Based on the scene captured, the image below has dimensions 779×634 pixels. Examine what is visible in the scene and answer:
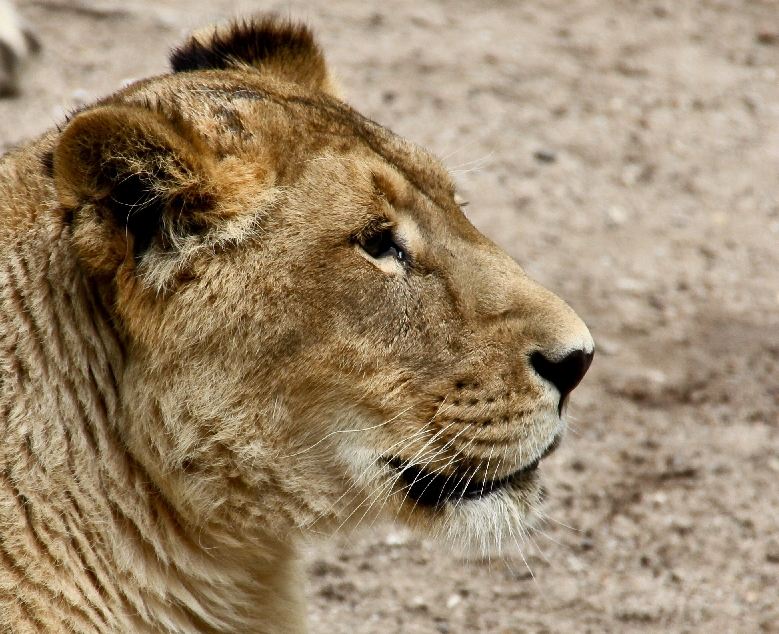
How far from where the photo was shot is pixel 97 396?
8.75 ft

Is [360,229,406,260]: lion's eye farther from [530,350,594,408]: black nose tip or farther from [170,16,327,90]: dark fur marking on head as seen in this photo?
[170,16,327,90]: dark fur marking on head

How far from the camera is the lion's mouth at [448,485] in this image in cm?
292

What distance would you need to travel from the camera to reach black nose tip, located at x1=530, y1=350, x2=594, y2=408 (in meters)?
2.88

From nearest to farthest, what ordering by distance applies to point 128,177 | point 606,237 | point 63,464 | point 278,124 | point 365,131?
point 128,177
point 63,464
point 278,124
point 365,131
point 606,237

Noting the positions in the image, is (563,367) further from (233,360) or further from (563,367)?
(233,360)

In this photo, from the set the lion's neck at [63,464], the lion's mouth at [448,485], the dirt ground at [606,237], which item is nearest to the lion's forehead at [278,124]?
the lion's neck at [63,464]

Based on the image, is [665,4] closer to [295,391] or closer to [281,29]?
[281,29]

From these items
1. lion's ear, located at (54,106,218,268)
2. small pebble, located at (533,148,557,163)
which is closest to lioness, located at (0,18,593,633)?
lion's ear, located at (54,106,218,268)

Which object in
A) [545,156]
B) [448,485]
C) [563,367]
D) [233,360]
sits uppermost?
[233,360]

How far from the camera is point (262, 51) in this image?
3533 millimetres

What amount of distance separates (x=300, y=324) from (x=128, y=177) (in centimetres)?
60

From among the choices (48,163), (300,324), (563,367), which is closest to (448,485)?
(563,367)

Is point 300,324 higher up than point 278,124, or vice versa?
point 278,124

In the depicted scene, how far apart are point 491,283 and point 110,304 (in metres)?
1.10
